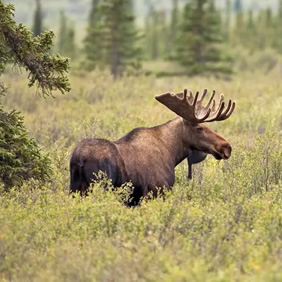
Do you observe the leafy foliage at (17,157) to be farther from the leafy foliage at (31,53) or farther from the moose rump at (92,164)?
the moose rump at (92,164)

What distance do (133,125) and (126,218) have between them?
6852 mm

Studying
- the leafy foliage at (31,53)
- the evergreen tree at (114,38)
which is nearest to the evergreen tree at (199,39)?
the evergreen tree at (114,38)

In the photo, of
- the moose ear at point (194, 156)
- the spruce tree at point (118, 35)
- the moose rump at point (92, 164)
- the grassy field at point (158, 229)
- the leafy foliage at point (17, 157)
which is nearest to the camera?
the grassy field at point (158, 229)

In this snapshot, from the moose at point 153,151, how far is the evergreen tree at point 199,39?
1068 inches

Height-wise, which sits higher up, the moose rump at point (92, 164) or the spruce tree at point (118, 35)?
the moose rump at point (92, 164)

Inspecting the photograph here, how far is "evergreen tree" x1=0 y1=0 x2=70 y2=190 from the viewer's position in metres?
8.90

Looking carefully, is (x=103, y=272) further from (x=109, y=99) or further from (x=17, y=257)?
(x=109, y=99)

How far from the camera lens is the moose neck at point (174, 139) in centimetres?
961

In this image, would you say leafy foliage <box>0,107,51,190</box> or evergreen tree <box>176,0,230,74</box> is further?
evergreen tree <box>176,0,230,74</box>

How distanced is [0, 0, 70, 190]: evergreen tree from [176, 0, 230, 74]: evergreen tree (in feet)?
91.0

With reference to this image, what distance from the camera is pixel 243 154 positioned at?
10562 mm

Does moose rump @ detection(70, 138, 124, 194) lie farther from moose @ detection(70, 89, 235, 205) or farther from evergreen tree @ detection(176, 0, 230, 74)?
evergreen tree @ detection(176, 0, 230, 74)

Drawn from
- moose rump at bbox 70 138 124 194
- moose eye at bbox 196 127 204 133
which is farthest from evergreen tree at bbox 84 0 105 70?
moose rump at bbox 70 138 124 194

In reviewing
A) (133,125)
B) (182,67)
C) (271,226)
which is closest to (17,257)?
(271,226)
